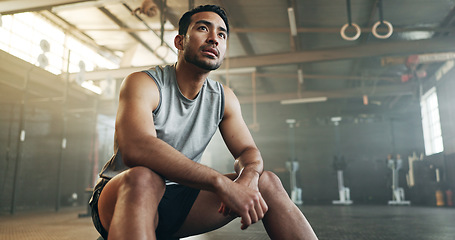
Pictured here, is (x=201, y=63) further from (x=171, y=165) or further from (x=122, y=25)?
(x=122, y=25)


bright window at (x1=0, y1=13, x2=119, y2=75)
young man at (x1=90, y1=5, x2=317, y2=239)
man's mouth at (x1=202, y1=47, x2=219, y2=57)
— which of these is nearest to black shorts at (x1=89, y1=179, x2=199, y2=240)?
young man at (x1=90, y1=5, x2=317, y2=239)

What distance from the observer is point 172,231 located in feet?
3.48

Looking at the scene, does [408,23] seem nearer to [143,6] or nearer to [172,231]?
[143,6]

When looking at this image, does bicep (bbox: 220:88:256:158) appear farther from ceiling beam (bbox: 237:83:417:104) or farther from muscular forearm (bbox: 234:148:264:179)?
ceiling beam (bbox: 237:83:417:104)

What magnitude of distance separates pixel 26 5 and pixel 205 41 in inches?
133

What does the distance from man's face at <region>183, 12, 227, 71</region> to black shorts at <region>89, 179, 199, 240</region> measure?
427 mm

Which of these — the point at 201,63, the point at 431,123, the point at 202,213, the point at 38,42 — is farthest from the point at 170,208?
the point at 431,123

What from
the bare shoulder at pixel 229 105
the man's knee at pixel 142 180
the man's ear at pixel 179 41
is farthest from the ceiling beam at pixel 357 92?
the man's knee at pixel 142 180

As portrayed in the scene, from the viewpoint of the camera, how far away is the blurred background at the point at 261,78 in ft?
17.0

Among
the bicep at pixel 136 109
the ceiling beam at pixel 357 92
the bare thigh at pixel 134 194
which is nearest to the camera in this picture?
the bare thigh at pixel 134 194

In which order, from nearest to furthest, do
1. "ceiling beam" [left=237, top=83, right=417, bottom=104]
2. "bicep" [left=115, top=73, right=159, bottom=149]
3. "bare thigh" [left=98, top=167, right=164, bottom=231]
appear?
"bare thigh" [left=98, top=167, right=164, bottom=231]
"bicep" [left=115, top=73, right=159, bottom=149]
"ceiling beam" [left=237, top=83, right=417, bottom=104]

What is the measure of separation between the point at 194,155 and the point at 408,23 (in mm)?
5782

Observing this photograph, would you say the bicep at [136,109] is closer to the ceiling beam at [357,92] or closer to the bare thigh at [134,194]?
the bare thigh at [134,194]

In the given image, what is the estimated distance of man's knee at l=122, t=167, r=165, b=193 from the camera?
0.82 meters
